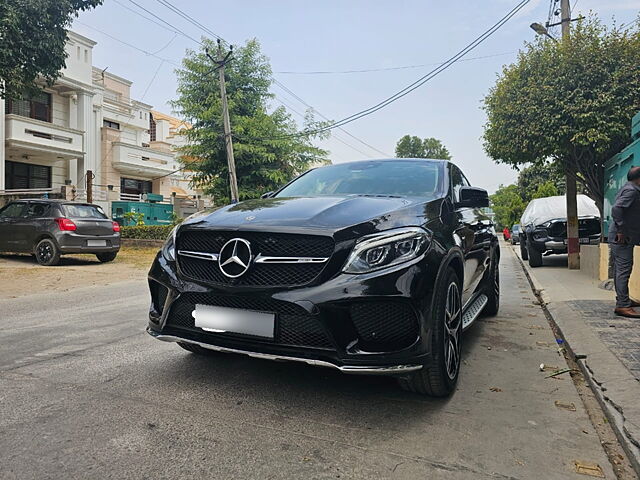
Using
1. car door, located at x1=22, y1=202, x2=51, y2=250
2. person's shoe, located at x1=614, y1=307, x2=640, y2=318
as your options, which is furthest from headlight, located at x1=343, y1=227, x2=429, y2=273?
car door, located at x1=22, y1=202, x2=51, y2=250

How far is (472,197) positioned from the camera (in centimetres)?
380

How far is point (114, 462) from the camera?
2008 millimetres

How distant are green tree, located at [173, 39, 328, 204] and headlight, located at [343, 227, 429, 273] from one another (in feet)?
66.1

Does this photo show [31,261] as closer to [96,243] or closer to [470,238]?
[96,243]

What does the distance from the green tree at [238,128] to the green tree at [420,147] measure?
4333 centimetres

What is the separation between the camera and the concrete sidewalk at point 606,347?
2.54 meters

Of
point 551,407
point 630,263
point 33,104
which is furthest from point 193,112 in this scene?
point 551,407

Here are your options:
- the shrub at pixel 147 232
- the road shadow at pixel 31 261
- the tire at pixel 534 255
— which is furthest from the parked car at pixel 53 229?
the tire at pixel 534 255

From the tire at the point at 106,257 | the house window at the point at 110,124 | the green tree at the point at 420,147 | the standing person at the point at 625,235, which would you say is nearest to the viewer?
the standing person at the point at 625,235

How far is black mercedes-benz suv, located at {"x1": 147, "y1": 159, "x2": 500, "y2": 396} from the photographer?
2.38 m

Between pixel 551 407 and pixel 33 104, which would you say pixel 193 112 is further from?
pixel 551 407

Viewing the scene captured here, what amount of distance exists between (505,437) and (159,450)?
1.61m

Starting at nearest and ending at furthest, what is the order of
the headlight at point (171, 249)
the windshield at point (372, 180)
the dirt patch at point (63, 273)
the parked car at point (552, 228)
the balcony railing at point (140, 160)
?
the headlight at point (171, 249) → the windshield at point (372, 180) → the dirt patch at point (63, 273) → the parked car at point (552, 228) → the balcony railing at point (140, 160)

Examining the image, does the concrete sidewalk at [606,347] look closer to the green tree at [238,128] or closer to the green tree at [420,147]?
the green tree at [238,128]
